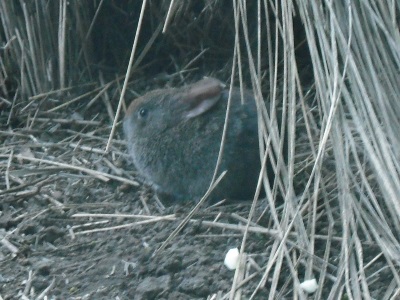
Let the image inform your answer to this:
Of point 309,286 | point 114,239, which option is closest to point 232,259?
point 309,286

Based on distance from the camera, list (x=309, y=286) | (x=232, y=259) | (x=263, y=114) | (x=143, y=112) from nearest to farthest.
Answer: (x=309, y=286) → (x=232, y=259) → (x=263, y=114) → (x=143, y=112)

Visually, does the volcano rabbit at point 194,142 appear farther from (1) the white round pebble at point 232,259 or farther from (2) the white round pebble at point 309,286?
(2) the white round pebble at point 309,286

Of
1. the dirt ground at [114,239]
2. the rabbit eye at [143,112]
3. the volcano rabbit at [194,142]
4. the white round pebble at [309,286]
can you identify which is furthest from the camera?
the rabbit eye at [143,112]

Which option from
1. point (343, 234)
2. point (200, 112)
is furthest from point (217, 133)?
point (343, 234)

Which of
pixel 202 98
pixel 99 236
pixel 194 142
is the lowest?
pixel 99 236

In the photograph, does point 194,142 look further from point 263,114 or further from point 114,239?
point 114,239

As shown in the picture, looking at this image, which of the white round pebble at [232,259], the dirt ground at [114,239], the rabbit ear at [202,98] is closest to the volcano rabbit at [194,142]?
the rabbit ear at [202,98]

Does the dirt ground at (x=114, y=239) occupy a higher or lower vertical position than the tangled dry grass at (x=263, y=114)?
lower
